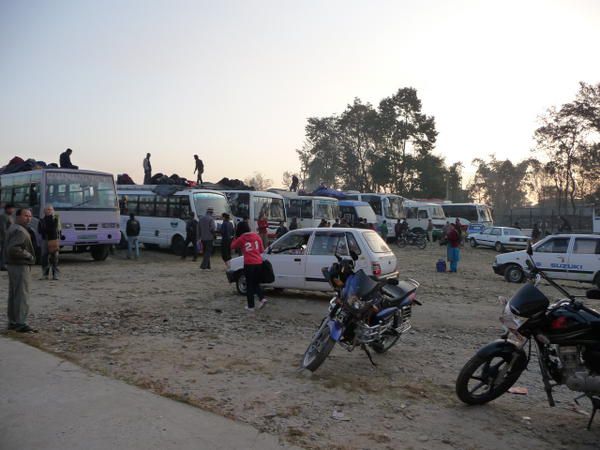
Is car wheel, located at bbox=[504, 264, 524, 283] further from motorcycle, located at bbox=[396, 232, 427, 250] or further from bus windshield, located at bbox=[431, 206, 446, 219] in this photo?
bus windshield, located at bbox=[431, 206, 446, 219]

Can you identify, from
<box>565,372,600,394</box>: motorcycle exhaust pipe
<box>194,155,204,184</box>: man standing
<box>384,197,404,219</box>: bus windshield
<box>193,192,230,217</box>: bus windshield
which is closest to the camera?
<box>565,372,600,394</box>: motorcycle exhaust pipe

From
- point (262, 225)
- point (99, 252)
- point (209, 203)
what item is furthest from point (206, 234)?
point (99, 252)

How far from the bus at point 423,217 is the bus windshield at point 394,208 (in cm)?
104

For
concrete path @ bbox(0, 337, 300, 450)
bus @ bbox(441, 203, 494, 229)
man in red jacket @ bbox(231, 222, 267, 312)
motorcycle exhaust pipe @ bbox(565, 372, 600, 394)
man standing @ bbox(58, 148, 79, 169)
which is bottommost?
concrete path @ bbox(0, 337, 300, 450)

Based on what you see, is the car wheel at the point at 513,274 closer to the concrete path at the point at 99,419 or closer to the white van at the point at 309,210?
the white van at the point at 309,210

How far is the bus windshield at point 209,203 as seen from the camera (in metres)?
19.2

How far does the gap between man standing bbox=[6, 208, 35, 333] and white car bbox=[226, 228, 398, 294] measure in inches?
176

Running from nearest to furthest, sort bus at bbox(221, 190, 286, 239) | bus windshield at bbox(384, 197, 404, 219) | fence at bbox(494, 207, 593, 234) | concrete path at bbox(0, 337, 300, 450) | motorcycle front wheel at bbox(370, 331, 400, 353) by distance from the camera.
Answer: concrete path at bbox(0, 337, 300, 450) → motorcycle front wheel at bbox(370, 331, 400, 353) → bus at bbox(221, 190, 286, 239) → bus windshield at bbox(384, 197, 404, 219) → fence at bbox(494, 207, 593, 234)

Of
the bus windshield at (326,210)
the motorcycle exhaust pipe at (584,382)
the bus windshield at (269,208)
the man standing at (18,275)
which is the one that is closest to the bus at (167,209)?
the bus windshield at (269,208)

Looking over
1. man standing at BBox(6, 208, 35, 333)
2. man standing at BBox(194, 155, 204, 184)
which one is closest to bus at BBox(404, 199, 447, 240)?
man standing at BBox(194, 155, 204, 184)

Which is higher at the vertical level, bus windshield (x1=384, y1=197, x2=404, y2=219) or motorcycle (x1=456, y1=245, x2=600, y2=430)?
bus windshield (x1=384, y1=197, x2=404, y2=219)

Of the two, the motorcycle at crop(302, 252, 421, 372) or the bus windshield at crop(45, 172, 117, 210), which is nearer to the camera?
the motorcycle at crop(302, 252, 421, 372)

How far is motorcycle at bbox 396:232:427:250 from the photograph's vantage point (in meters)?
29.4

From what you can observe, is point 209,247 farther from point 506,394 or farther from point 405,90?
point 405,90
